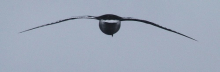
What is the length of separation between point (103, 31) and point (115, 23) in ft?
6.71

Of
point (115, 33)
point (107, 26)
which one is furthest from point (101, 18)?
point (115, 33)

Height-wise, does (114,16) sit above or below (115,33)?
above

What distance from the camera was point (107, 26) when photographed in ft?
74.8

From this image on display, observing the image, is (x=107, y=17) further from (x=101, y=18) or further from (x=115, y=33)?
(x=115, y=33)

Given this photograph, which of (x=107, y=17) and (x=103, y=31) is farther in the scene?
(x=103, y=31)

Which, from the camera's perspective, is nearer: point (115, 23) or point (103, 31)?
point (115, 23)

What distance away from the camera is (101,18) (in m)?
22.5

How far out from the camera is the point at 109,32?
2408cm

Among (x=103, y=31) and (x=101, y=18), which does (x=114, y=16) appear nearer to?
(x=101, y=18)

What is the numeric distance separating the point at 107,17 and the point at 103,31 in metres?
2.66

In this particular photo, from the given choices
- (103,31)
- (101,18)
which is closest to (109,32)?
(103,31)

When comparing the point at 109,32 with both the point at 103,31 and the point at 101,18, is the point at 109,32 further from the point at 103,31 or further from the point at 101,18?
the point at 101,18

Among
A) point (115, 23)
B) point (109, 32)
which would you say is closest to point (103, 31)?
point (109, 32)

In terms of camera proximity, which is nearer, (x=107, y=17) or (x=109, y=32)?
(x=107, y=17)
